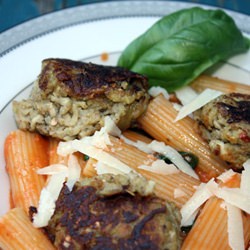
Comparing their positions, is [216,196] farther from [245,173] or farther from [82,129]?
[82,129]

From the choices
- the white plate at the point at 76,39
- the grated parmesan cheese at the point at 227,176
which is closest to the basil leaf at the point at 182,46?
the white plate at the point at 76,39

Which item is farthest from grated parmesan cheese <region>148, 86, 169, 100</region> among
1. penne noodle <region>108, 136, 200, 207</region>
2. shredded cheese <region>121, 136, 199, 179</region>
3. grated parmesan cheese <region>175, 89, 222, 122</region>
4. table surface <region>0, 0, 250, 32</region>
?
table surface <region>0, 0, 250, 32</region>

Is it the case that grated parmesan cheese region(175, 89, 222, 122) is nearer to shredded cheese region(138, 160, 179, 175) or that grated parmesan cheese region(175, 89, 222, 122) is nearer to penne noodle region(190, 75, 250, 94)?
penne noodle region(190, 75, 250, 94)

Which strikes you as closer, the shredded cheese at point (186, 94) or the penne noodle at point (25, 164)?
the penne noodle at point (25, 164)

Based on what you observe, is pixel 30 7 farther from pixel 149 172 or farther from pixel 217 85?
pixel 149 172

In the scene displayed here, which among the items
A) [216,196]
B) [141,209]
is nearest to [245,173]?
[216,196]

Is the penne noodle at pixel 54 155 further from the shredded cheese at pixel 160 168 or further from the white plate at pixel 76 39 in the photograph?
the shredded cheese at pixel 160 168

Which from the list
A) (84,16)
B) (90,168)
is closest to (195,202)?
(90,168)
